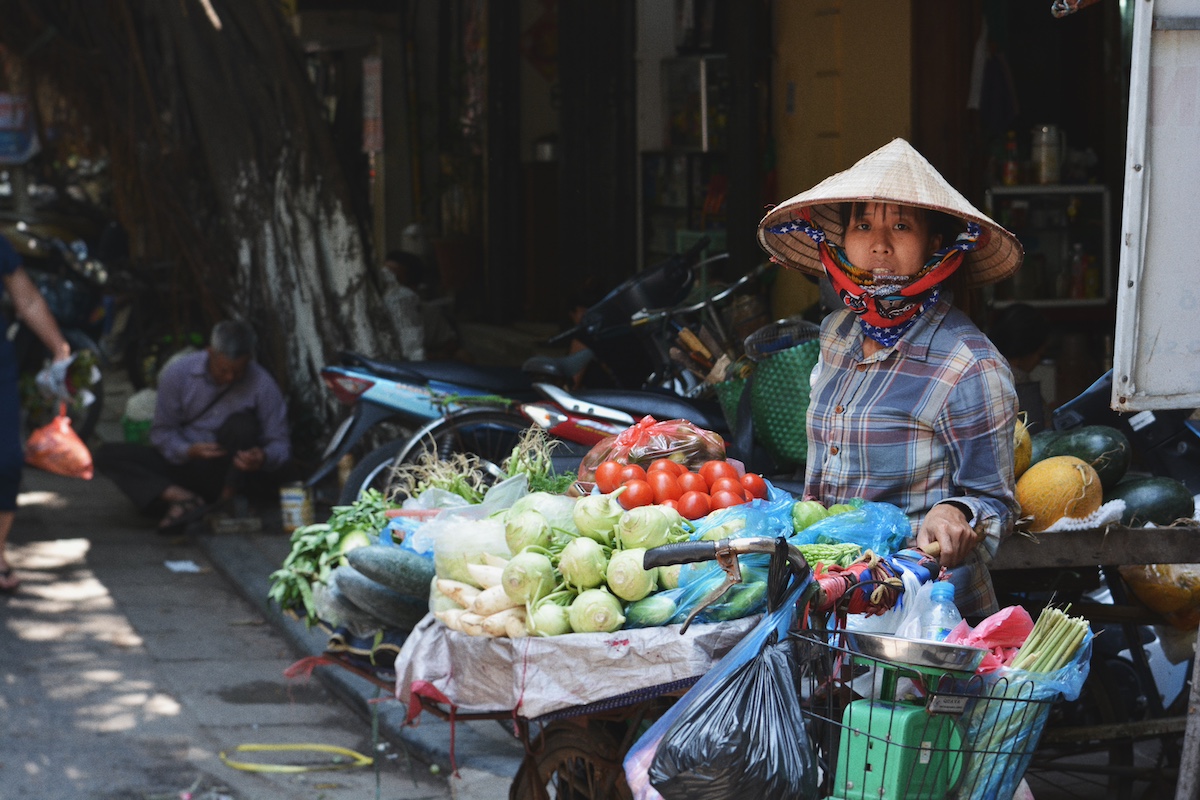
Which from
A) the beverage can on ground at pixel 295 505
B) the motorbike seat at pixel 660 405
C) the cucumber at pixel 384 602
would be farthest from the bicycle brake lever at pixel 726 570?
the beverage can on ground at pixel 295 505

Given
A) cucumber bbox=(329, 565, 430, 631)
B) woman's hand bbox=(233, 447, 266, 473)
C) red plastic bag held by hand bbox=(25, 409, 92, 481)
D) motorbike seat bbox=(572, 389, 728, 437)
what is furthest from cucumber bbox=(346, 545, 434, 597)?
woman's hand bbox=(233, 447, 266, 473)

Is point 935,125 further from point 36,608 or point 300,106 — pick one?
point 36,608

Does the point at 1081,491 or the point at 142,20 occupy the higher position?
the point at 142,20

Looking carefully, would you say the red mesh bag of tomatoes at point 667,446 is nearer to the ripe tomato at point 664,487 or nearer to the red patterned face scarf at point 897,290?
the ripe tomato at point 664,487

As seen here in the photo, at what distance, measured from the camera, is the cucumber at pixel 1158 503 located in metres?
3.86

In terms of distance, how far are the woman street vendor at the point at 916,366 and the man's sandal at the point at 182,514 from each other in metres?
5.87

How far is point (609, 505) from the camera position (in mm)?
3145

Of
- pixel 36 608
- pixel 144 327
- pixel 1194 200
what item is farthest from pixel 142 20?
pixel 1194 200

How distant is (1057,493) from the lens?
3764 millimetres

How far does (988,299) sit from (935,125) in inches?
35.9

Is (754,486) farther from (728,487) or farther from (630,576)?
(630,576)

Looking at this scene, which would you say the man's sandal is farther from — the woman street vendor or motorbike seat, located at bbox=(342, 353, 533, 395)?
the woman street vendor

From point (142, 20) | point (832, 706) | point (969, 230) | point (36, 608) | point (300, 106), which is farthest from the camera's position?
point (142, 20)

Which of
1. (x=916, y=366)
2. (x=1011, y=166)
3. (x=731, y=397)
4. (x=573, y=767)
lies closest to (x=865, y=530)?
(x=916, y=366)
